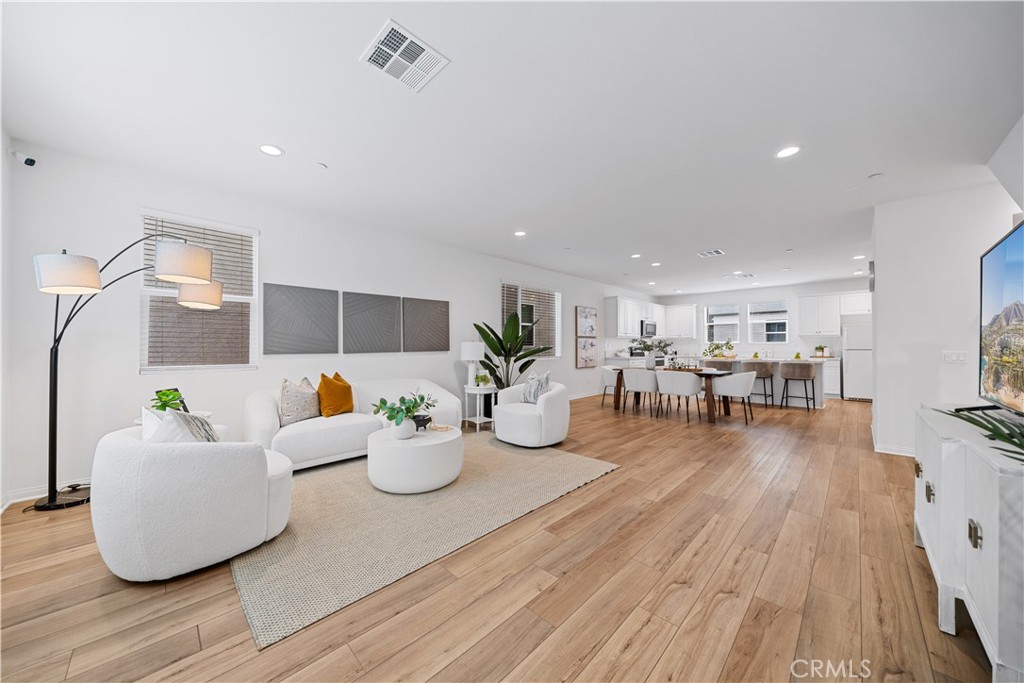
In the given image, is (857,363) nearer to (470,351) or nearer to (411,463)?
(470,351)

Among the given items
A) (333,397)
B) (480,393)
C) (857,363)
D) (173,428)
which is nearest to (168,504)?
(173,428)

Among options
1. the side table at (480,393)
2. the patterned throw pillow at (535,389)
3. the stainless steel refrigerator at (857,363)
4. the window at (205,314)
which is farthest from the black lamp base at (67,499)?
the stainless steel refrigerator at (857,363)

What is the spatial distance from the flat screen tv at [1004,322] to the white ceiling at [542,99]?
1.08 meters

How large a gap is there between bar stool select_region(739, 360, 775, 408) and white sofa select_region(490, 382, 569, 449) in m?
4.86

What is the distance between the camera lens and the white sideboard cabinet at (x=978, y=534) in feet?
3.64

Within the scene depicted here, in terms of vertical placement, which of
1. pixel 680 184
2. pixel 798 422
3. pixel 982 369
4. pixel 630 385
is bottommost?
pixel 798 422

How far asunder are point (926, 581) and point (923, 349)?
120 inches

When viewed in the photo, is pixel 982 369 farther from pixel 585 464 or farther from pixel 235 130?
pixel 235 130

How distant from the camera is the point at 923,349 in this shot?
3707 mm

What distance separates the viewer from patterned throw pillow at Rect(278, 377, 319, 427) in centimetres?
364

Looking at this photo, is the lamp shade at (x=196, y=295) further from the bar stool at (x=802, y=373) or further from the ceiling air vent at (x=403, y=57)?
the bar stool at (x=802, y=373)

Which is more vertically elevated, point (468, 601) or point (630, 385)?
point (630, 385)

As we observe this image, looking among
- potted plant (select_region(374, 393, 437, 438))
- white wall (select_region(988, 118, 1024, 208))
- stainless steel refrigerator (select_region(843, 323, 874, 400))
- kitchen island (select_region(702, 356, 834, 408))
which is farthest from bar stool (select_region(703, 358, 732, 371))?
potted plant (select_region(374, 393, 437, 438))

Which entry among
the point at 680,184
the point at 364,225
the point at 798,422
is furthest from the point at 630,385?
the point at 364,225
